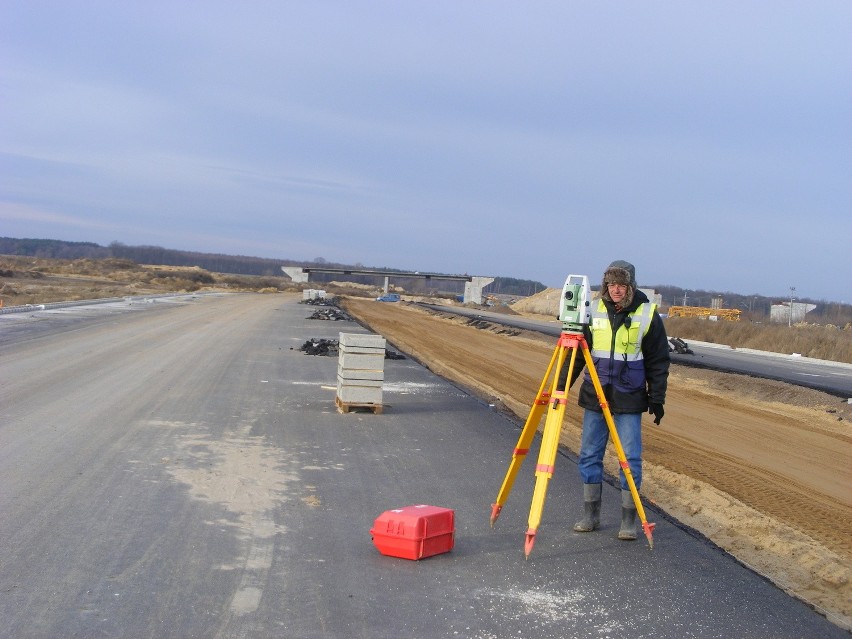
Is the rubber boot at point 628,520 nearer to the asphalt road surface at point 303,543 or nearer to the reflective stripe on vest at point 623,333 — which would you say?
the asphalt road surface at point 303,543

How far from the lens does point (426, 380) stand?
20.0 meters

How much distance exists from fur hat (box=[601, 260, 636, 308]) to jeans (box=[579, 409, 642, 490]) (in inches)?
36.0

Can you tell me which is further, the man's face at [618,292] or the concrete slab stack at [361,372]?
the concrete slab stack at [361,372]

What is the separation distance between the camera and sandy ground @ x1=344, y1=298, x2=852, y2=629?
26.1 feet

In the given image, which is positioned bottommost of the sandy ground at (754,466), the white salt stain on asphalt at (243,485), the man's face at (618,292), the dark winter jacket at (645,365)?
the sandy ground at (754,466)

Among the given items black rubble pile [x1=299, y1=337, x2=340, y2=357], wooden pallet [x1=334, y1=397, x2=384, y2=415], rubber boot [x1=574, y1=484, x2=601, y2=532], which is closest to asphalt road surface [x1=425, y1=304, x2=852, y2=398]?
black rubble pile [x1=299, y1=337, x2=340, y2=357]

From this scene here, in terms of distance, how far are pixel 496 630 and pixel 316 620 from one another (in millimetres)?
1035

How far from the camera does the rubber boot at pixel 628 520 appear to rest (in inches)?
295

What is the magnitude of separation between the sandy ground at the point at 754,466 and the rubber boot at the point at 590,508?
47.3 inches

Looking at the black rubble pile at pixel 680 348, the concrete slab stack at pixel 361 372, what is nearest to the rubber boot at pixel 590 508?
the concrete slab stack at pixel 361 372

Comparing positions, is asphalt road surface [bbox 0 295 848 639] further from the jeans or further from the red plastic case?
the jeans

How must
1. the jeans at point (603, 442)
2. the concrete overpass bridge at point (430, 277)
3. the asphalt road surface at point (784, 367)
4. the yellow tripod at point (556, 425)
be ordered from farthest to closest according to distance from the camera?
the concrete overpass bridge at point (430, 277), the asphalt road surface at point (784, 367), the jeans at point (603, 442), the yellow tripod at point (556, 425)

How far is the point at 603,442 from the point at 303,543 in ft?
8.24

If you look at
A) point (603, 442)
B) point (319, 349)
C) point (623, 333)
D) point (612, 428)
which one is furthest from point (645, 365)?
point (319, 349)
